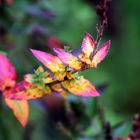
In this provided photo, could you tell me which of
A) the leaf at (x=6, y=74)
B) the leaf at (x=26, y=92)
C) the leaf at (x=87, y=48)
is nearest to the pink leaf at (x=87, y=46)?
the leaf at (x=87, y=48)

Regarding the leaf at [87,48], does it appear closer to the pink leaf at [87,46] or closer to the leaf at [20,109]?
the pink leaf at [87,46]

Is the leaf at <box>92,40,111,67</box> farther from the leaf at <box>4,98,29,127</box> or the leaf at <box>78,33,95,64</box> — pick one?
the leaf at <box>4,98,29,127</box>

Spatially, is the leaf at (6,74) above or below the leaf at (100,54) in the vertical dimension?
above

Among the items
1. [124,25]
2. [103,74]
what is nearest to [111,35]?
[124,25]

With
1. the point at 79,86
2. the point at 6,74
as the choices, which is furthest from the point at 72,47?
the point at 79,86

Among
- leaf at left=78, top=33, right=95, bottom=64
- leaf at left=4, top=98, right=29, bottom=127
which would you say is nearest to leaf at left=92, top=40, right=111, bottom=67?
leaf at left=78, top=33, right=95, bottom=64

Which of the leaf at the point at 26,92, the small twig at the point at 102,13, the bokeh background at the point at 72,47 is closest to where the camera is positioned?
the small twig at the point at 102,13
